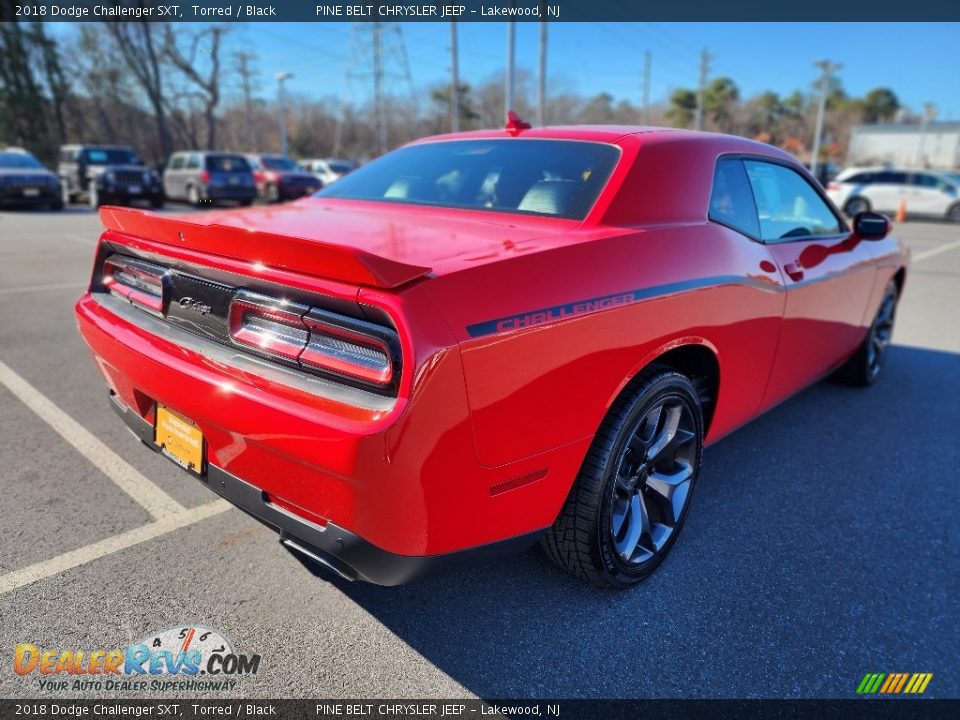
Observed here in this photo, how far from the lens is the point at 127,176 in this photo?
59.3 feet

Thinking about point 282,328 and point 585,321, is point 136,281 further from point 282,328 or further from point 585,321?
point 585,321

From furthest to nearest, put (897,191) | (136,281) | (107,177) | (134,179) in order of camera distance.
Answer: (897,191), (134,179), (107,177), (136,281)

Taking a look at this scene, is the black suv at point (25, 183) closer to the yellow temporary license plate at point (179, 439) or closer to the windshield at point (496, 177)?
the windshield at point (496, 177)

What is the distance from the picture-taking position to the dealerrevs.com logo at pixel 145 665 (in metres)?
1.88

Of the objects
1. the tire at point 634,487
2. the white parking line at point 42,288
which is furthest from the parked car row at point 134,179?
the tire at point 634,487

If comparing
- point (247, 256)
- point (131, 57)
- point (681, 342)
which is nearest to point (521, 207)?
point (681, 342)

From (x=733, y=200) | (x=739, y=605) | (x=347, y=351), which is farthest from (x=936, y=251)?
(x=347, y=351)

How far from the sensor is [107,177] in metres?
17.7

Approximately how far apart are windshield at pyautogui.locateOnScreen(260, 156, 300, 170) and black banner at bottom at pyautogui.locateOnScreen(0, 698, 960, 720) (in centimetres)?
2229

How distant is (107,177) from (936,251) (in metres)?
20.0

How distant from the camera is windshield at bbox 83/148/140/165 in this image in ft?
62.9

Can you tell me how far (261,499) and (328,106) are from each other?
230 ft

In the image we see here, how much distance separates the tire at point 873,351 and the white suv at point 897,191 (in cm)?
1784

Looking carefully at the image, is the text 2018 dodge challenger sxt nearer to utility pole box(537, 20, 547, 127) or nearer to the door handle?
the door handle
